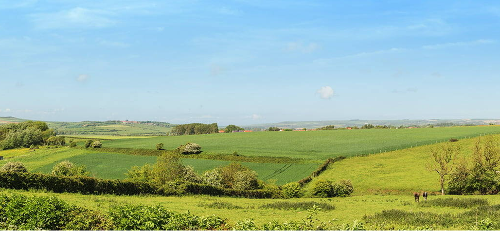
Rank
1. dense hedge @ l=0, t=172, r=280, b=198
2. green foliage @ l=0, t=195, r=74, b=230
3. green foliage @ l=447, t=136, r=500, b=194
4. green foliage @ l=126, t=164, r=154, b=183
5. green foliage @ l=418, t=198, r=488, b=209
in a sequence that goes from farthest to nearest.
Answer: green foliage @ l=126, t=164, r=154, b=183, green foliage @ l=447, t=136, r=500, b=194, green foliage @ l=418, t=198, r=488, b=209, dense hedge @ l=0, t=172, r=280, b=198, green foliage @ l=0, t=195, r=74, b=230

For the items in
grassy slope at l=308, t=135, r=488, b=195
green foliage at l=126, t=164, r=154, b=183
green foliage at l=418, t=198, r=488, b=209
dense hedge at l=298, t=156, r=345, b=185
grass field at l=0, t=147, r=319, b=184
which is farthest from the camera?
grass field at l=0, t=147, r=319, b=184

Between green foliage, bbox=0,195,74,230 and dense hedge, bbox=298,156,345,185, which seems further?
dense hedge, bbox=298,156,345,185

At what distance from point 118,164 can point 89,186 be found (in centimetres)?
6050

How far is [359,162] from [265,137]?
60.1 m

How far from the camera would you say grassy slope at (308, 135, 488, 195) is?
5862cm

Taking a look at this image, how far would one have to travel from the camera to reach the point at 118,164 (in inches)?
3553

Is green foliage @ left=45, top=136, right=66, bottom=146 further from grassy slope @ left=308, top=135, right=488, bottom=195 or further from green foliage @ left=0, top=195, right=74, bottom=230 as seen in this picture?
green foliage @ left=0, top=195, right=74, bottom=230

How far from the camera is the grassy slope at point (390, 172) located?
58.6 m

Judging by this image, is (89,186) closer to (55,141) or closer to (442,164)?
(442,164)

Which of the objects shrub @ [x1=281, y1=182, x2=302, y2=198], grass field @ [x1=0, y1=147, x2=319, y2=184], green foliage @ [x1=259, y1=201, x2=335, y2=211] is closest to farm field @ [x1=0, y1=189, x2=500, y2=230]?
green foliage @ [x1=259, y1=201, x2=335, y2=211]

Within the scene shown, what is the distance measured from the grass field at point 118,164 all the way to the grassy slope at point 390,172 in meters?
6.70

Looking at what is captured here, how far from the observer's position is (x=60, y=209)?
52.8 feet

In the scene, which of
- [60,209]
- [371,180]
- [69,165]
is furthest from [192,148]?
[60,209]

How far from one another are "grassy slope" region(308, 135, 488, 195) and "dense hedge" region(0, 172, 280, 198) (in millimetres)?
28680
